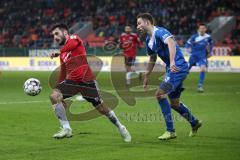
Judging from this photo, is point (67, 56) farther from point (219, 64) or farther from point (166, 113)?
point (219, 64)

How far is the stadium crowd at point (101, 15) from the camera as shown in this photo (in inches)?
1619

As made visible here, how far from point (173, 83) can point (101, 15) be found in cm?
3591

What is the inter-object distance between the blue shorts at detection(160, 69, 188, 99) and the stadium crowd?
1059 inches

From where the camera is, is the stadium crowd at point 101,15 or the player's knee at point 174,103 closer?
the player's knee at point 174,103

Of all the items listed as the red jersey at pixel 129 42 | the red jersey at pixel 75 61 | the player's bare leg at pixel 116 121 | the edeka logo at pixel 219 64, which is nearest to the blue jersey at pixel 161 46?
the red jersey at pixel 75 61

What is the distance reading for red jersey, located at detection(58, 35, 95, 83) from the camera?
36.2ft

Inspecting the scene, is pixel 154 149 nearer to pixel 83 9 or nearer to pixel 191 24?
pixel 191 24

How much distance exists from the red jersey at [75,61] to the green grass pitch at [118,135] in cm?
118

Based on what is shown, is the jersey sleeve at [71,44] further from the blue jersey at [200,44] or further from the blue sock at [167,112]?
the blue jersey at [200,44]

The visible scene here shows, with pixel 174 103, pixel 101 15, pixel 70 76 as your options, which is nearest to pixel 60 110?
pixel 70 76

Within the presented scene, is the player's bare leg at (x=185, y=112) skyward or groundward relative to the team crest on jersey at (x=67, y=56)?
groundward

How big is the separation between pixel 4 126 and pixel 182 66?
425cm

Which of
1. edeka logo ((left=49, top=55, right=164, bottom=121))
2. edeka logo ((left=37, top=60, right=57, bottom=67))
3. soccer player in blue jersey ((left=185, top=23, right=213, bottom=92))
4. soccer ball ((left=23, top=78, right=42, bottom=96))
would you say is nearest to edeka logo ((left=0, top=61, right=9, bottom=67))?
edeka logo ((left=37, top=60, right=57, bottom=67))

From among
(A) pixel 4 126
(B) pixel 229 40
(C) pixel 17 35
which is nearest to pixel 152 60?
(A) pixel 4 126
